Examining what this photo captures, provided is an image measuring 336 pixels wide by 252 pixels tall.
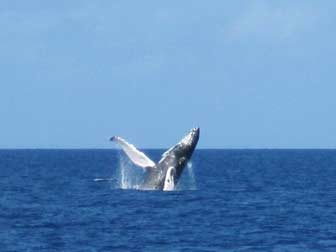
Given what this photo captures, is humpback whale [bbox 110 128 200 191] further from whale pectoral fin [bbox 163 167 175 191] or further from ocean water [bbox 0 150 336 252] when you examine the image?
ocean water [bbox 0 150 336 252]

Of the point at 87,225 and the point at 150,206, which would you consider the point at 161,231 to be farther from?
the point at 150,206

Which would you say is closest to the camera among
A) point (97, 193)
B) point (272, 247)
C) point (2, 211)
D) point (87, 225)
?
point (272, 247)

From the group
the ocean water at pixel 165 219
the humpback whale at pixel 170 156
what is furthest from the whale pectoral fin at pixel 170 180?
the ocean water at pixel 165 219

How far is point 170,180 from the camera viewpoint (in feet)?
132

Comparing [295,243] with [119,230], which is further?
[119,230]

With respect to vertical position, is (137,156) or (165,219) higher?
(137,156)

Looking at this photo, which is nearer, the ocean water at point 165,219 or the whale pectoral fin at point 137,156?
the ocean water at point 165,219

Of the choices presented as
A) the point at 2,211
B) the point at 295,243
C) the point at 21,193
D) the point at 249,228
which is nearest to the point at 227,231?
the point at 249,228

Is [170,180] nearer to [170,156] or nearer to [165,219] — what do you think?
[170,156]

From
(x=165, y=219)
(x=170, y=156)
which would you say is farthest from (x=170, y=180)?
(x=165, y=219)

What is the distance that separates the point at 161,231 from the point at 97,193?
1504 centimetres

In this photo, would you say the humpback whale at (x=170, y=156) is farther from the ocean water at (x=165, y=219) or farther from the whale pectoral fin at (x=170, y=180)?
the ocean water at (x=165, y=219)

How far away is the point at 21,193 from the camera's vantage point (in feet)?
156

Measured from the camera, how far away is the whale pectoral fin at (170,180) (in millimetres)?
38531
